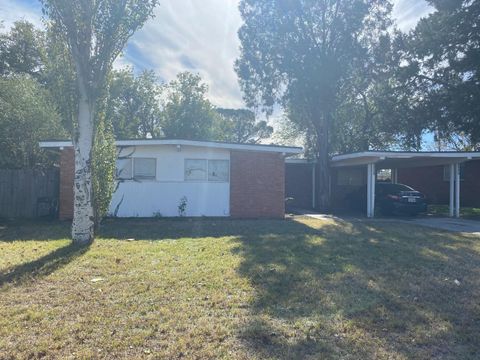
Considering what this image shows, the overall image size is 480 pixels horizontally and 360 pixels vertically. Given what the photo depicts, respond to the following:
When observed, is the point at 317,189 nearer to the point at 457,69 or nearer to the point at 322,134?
the point at 322,134

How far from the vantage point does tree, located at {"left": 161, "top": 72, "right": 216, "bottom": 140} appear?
31.6 metres

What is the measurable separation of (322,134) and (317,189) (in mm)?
3265

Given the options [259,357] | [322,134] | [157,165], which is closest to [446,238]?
[259,357]

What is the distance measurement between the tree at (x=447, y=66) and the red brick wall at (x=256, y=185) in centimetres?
1004

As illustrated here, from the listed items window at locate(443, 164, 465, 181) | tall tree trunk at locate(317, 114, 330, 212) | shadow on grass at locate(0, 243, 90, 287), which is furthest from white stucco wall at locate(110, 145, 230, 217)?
window at locate(443, 164, 465, 181)

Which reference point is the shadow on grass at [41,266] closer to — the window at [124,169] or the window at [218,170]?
the window at [124,169]

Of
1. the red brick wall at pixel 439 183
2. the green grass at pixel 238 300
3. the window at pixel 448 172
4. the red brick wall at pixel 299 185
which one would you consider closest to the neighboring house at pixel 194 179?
the green grass at pixel 238 300

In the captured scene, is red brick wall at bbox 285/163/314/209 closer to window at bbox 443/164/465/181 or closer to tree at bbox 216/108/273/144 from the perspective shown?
window at bbox 443/164/465/181

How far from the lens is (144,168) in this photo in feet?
45.4

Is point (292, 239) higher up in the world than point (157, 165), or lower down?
lower down

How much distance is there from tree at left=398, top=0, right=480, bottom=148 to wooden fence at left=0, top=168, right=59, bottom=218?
1825cm

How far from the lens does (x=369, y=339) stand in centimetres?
373

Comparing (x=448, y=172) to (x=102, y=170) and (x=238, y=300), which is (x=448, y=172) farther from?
(x=238, y=300)

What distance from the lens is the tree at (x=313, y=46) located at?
62.2 ft
